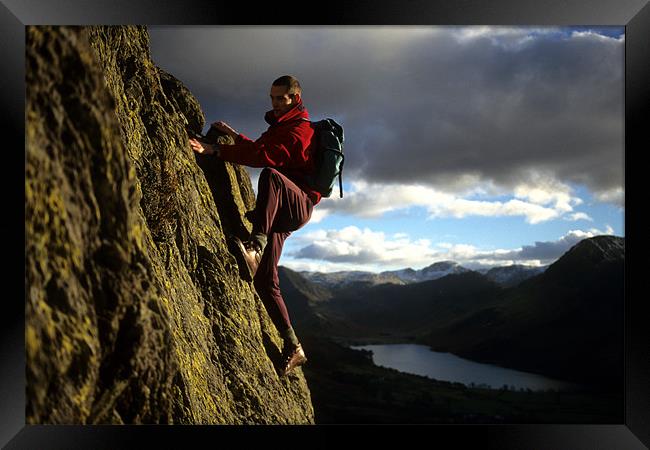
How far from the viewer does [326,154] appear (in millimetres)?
6387

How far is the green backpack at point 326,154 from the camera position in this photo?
6.38m

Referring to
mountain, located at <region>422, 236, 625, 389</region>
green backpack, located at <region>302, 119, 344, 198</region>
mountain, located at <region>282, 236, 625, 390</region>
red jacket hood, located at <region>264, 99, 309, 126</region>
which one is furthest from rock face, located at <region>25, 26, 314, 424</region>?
mountain, located at <region>422, 236, 625, 389</region>

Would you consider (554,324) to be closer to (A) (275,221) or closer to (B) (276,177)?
(A) (275,221)

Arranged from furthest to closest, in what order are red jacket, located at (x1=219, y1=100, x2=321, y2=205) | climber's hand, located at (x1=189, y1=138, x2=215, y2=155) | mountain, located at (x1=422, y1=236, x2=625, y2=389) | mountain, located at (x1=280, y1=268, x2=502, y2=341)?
mountain, located at (x1=422, y1=236, x2=625, y2=389) < mountain, located at (x1=280, y1=268, x2=502, y2=341) < climber's hand, located at (x1=189, y1=138, x2=215, y2=155) < red jacket, located at (x1=219, y1=100, x2=321, y2=205)

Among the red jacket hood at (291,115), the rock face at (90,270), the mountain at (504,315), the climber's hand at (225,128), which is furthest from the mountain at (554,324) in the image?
the rock face at (90,270)

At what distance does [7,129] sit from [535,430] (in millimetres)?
7917

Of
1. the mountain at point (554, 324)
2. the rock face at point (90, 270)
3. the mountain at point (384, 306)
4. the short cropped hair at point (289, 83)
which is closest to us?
the rock face at point (90, 270)

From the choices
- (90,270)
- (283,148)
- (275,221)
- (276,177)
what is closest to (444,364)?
(275,221)

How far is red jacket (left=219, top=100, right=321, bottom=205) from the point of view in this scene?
5934mm

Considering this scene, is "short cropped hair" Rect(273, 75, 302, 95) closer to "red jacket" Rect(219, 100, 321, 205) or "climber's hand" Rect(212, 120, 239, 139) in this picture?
"red jacket" Rect(219, 100, 321, 205)

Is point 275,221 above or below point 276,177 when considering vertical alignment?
below

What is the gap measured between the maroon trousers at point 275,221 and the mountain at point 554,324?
19476 mm
